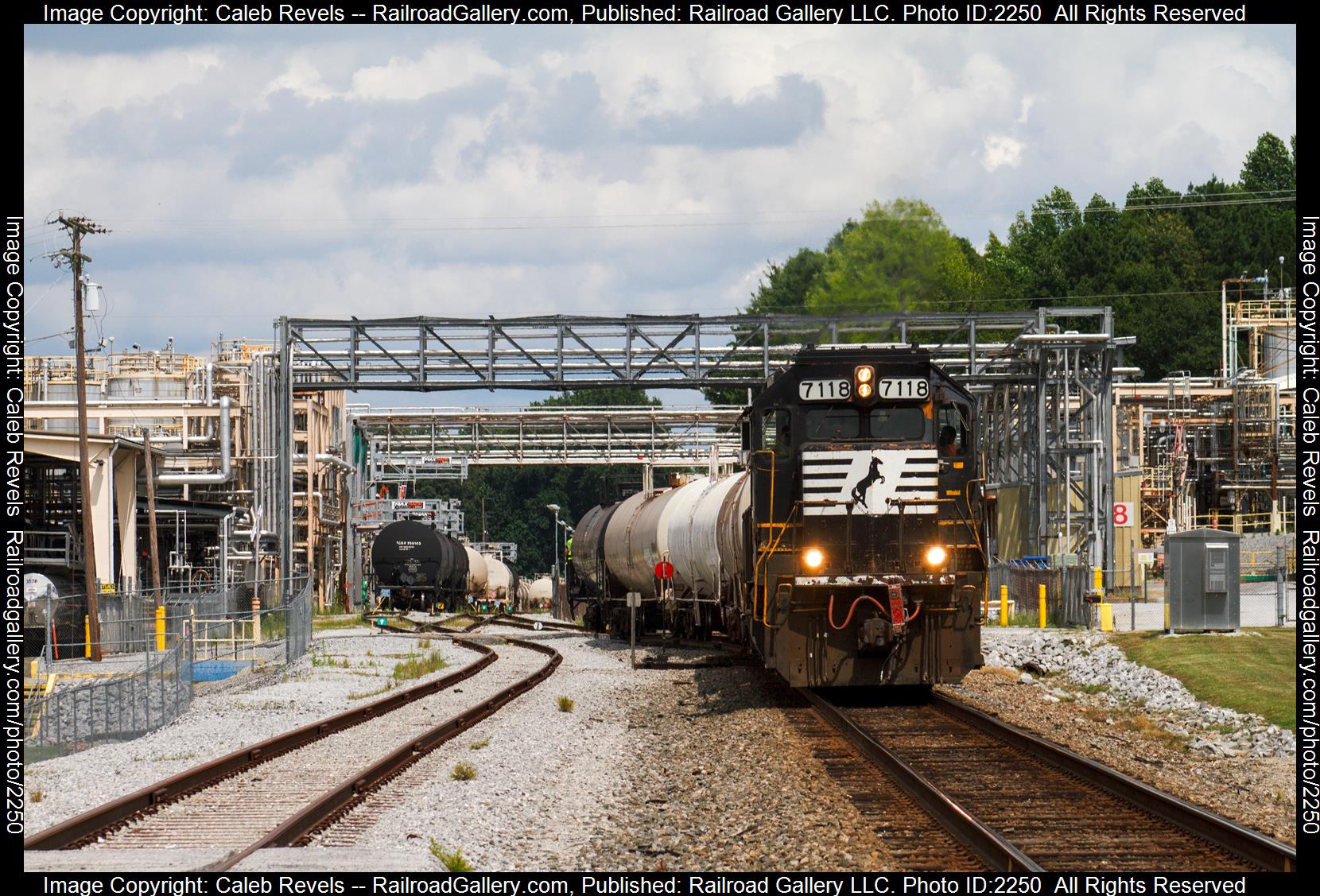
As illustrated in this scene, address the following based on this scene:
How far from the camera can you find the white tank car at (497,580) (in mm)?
71844

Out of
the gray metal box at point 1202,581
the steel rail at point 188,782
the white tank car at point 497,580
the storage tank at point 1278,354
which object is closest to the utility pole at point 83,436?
the steel rail at point 188,782

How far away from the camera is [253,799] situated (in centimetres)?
1201

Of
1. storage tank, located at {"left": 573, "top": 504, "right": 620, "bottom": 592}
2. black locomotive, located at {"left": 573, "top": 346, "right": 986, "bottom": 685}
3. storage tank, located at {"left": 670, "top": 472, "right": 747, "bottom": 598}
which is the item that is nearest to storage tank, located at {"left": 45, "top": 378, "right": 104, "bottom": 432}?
storage tank, located at {"left": 573, "top": 504, "right": 620, "bottom": 592}

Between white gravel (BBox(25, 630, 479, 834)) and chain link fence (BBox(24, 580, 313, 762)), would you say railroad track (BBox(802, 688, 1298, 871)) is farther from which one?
chain link fence (BBox(24, 580, 313, 762))

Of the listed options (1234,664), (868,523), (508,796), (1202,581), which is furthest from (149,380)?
(508,796)

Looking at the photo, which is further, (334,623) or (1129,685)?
(334,623)

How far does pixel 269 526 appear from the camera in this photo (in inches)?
1868

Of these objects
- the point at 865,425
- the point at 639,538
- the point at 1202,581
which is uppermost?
the point at 865,425

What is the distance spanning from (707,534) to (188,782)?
504 inches

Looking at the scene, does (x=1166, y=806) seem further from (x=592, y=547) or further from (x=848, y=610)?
(x=592, y=547)

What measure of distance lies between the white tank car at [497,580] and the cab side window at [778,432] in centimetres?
5294
